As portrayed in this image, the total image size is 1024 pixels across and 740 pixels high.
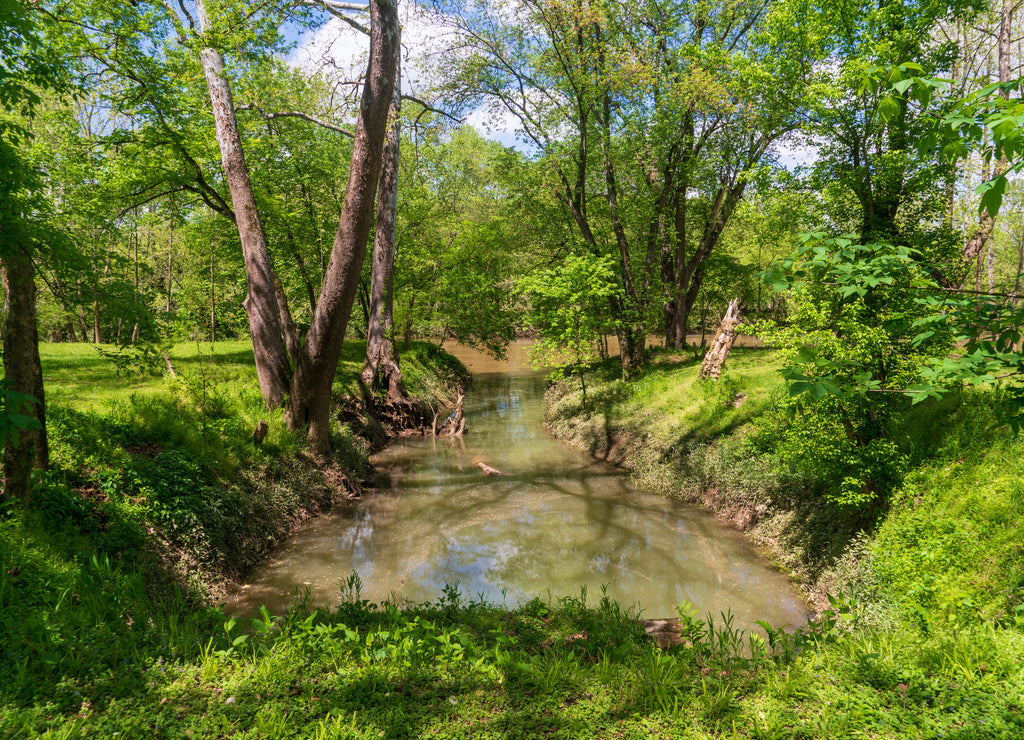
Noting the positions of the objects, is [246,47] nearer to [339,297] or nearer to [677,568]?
[339,297]

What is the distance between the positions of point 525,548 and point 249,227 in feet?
26.2

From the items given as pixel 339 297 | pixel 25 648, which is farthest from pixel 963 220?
pixel 25 648

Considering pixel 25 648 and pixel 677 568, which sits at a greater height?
pixel 25 648

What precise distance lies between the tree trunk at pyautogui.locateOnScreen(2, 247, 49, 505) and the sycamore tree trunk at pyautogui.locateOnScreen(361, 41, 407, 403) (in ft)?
34.5

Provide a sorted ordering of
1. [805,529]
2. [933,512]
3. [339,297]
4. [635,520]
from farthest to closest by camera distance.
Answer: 1. [635,520]
2. [339,297]
3. [805,529]
4. [933,512]

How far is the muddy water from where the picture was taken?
669cm

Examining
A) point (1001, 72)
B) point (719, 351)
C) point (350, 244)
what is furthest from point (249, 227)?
point (1001, 72)

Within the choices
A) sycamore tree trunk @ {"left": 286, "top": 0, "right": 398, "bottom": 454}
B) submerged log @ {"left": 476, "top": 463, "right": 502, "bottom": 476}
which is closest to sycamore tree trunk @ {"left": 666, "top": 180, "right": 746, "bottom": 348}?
submerged log @ {"left": 476, "top": 463, "right": 502, "bottom": 476}

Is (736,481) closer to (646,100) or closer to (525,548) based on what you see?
(525,548)

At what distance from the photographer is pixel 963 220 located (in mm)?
17984

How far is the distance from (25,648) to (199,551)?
115 inches

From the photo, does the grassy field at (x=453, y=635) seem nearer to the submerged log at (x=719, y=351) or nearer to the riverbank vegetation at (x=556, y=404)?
the riverbank vegetation at (x=556, y=404)

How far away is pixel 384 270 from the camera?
15500 millimetres

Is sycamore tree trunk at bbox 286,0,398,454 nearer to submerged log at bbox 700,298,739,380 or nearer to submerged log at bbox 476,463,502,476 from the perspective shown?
submerged log at bbox 476,463,502,476
